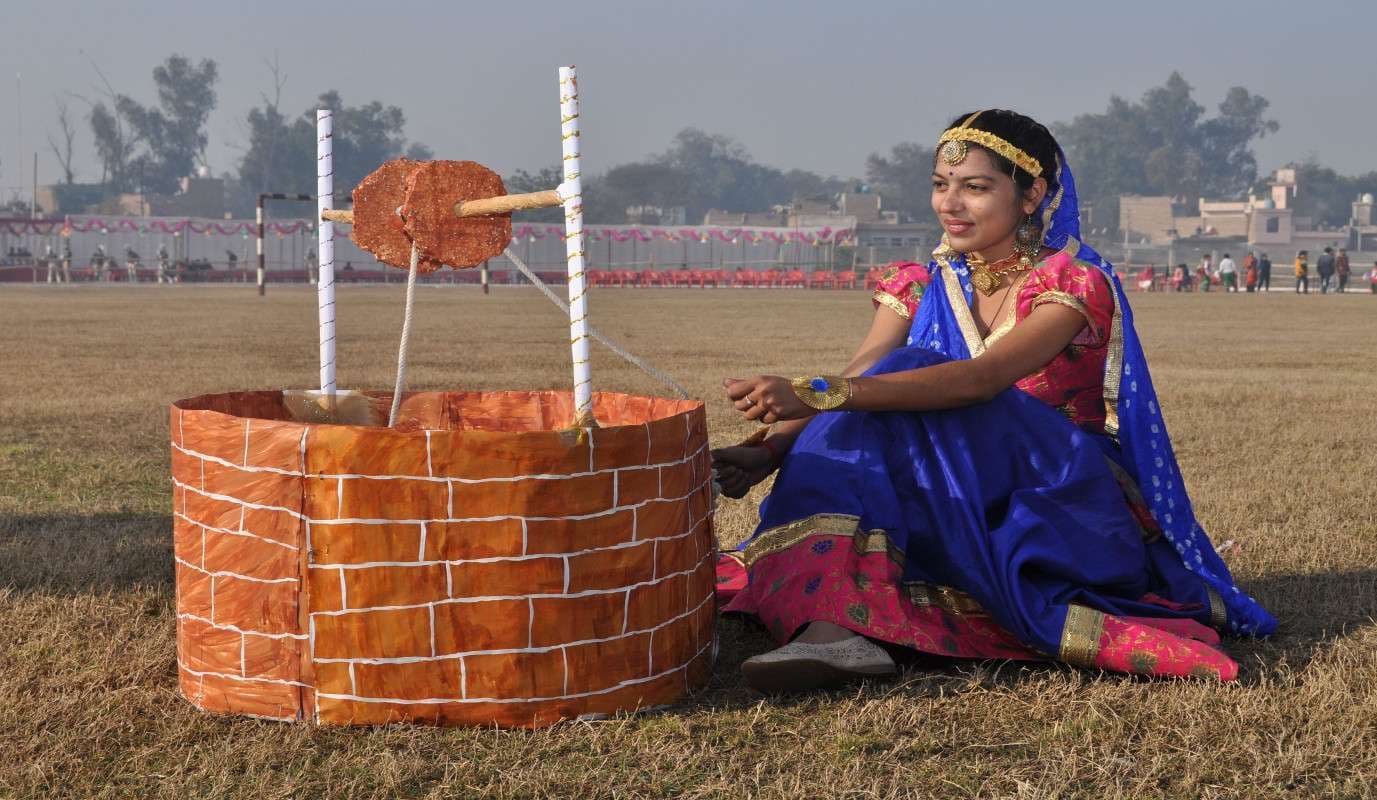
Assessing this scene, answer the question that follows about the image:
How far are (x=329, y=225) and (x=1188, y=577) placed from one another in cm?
189

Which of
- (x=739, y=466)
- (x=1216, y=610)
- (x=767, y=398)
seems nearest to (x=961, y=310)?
(x=739, y=466)

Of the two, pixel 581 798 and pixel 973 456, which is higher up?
pixel 973 456

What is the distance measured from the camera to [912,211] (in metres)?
136

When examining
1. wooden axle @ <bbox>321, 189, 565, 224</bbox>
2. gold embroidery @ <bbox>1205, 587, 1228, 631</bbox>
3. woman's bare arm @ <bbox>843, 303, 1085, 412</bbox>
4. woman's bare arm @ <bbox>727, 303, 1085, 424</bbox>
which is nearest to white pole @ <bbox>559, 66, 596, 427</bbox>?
wooden axle @ <bbox>321, 189, 565, 224</bbox>

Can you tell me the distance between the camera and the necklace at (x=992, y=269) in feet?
10.4

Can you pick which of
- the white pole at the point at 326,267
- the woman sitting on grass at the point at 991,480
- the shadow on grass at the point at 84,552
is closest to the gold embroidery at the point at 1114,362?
the woman sitting on grass at the point at 991,480

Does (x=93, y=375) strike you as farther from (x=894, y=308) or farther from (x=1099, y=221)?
(x=1099, y=221)

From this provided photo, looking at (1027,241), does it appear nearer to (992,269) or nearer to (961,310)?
(992,269)

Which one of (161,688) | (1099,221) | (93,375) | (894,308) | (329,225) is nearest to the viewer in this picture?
(161,688)

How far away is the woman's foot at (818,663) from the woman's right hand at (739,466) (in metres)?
0.42

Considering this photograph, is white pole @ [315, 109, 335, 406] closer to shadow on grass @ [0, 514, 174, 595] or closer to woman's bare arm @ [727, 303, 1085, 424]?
shadow on grass @ [0, 514, 174, 595]

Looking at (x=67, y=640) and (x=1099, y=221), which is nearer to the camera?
(x=67, y=640)

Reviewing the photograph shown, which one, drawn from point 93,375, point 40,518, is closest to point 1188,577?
point 40,518

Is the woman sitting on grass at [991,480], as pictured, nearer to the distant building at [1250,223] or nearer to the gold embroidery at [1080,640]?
the gold embroidery at [1080,640]
